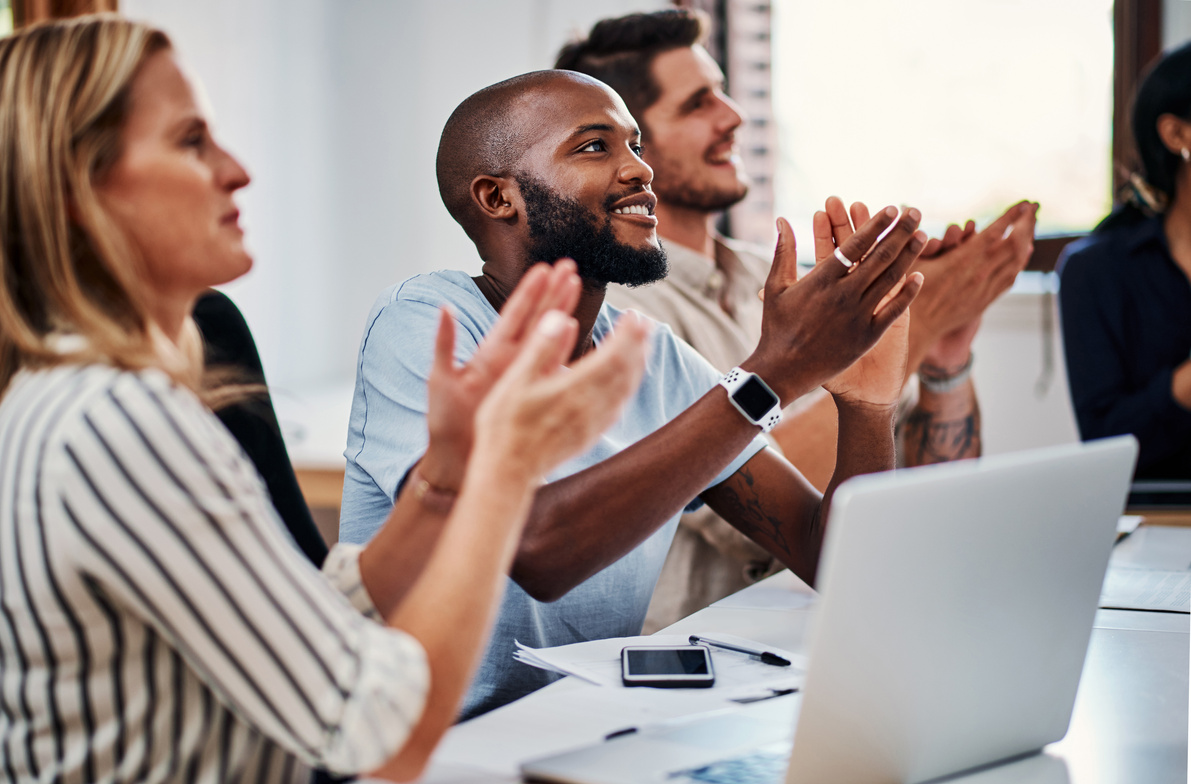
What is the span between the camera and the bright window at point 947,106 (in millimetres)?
2850

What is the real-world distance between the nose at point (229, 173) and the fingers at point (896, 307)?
0.63 m

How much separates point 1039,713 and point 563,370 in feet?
1.45

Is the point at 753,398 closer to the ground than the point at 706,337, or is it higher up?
higher up

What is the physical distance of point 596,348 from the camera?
1189 millimetres

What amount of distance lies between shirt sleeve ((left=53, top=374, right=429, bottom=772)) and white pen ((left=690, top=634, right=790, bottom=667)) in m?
0.45

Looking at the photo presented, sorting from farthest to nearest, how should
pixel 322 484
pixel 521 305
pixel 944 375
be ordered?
pixel 322 484
pixel 944 375
pixel 521 305

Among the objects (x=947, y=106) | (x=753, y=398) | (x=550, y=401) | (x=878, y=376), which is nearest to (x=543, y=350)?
(x=550, y=401)

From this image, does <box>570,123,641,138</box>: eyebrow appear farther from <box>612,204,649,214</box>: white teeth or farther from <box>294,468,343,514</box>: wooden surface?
<box>294,468,343,514</box>: wooden surface

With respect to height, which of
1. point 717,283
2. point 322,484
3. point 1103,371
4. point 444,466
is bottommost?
point 322,484

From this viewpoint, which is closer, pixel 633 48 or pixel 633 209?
pixel 633 209

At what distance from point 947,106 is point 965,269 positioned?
1617mm

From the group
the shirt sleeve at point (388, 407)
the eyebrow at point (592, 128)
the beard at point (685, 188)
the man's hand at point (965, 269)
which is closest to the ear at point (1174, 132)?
the man's hand at point (965, 269)

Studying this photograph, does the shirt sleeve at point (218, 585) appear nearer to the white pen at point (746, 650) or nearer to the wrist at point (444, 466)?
the wrist at point (444, 466)

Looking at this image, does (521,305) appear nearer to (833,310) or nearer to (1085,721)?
(833,310)
